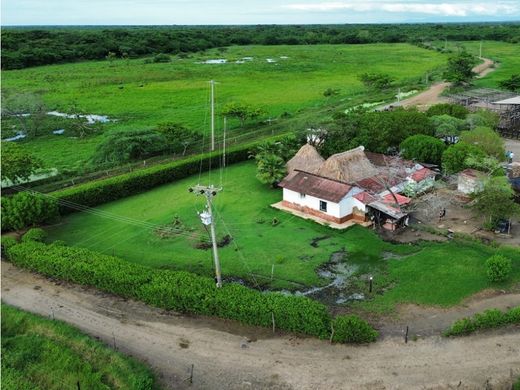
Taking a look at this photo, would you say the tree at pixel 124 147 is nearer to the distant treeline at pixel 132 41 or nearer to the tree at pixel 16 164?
the tree at pixel 16 164

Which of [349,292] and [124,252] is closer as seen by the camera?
[349,292]

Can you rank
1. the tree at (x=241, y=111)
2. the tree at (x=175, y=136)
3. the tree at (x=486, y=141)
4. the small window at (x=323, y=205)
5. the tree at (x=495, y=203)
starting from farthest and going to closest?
the tree at (x=241, y=111)
the tree at (x=175, y=136)
the tree at (x=486, y=141)
the small window at (x=323, y=205)
the tree at (x=495, y=203)

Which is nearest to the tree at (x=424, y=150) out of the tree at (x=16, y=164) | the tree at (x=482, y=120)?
the tree at (x=482, y=120)

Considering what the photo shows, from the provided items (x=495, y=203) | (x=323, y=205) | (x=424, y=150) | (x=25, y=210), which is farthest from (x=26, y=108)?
(x=495, y=203)

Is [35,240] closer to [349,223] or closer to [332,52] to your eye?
[349,223]

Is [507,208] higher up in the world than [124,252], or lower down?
higher up

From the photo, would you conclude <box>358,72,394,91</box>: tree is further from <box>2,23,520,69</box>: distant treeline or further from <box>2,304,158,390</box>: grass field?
<box>2,23,520,69</box>: distant treeline

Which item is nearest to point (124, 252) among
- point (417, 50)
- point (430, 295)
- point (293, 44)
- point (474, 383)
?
point (430, 295)
